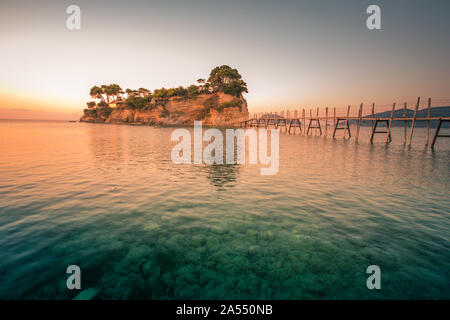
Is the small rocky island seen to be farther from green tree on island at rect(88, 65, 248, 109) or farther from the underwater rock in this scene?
the underwater rock

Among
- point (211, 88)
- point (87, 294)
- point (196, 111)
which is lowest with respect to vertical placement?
point (87, 294)

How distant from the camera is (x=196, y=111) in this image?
330ft

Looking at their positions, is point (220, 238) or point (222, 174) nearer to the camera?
point (220, 238)

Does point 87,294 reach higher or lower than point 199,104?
lower

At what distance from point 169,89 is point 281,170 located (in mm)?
102837

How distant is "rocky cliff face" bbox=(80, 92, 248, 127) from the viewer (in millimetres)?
94750

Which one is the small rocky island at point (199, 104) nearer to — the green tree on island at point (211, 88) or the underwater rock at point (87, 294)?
the green tree on island at point (211, 88)

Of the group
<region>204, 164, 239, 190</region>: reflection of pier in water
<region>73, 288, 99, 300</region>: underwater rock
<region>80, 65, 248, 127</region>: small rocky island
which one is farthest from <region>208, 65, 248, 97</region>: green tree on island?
<region>73, 288, 99, 300</region>: underwater rock

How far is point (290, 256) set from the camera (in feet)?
17.7

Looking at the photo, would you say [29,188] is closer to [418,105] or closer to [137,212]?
[137,212]

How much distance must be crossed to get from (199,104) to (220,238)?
101 m

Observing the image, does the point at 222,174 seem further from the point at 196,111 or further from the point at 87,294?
the point at 196,111

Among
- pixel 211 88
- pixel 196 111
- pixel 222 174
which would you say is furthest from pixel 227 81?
pixel 222 174

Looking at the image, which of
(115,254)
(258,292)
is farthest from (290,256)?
(115,254)
